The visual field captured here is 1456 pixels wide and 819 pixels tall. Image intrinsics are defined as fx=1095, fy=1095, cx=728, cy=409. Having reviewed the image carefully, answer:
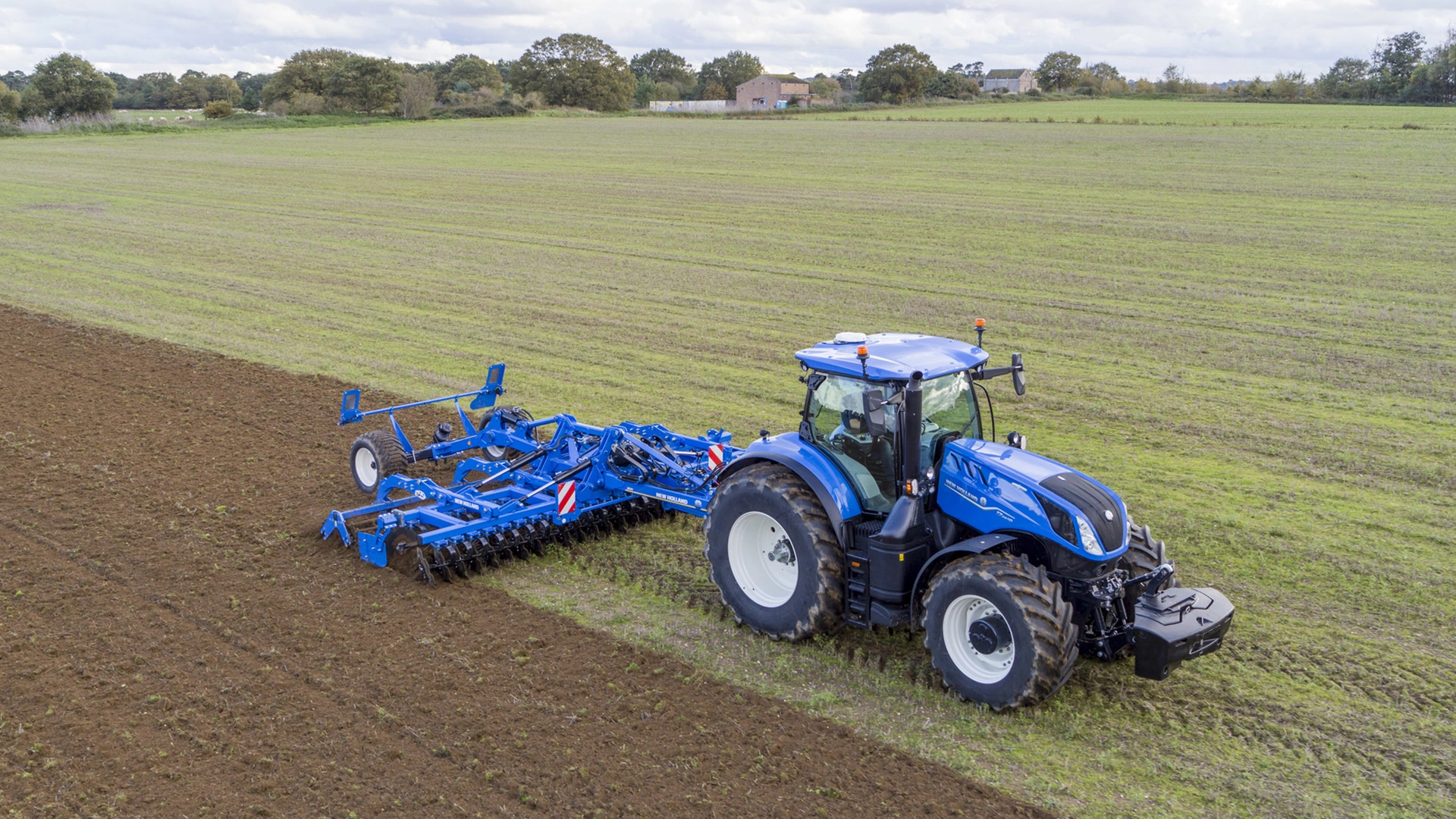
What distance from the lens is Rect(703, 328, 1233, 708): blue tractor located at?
6145 mm

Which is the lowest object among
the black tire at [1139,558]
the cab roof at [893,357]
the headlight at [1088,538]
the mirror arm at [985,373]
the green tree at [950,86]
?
the black tire at [1139,558]

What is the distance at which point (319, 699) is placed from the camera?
21.6 feet

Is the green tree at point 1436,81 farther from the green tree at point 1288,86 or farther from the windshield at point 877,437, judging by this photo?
the windshield at point 877,437

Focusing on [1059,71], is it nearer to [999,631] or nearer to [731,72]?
[731,72]

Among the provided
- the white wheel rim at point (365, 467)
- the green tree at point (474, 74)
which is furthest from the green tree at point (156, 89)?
the white wheel rim at point (365, 467)

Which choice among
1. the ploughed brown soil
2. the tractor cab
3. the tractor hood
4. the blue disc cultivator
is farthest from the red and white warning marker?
the tractor hood

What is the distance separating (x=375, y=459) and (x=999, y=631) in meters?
6.06

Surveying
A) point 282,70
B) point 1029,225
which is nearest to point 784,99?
point 282,70

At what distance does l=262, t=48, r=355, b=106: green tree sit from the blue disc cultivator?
91.5 m

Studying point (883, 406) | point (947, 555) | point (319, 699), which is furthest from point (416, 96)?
point (947, 555)

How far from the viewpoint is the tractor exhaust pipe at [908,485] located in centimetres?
634

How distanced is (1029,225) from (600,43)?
79754 millimetres

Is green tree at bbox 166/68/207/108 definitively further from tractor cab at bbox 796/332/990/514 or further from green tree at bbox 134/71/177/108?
tractor cab at bbox 796/332/990/514

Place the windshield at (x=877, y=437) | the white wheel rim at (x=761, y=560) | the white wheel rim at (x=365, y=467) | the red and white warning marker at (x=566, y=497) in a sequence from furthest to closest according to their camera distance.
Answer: the white wheel rim at (x=365, y=467), the red and white warning marker at (x=566, y=497), the white wheel rim at (x=761, y=560), the windshield at (x=877, y=437)
